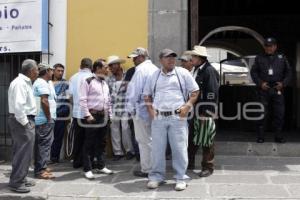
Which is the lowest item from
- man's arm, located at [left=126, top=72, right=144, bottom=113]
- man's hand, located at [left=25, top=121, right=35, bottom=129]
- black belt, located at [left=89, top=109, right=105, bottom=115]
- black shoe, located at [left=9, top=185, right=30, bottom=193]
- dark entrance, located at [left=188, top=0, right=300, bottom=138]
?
black shoe, located at [left=9, top=185, right=30, bottom=193]

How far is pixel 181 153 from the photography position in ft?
21.3

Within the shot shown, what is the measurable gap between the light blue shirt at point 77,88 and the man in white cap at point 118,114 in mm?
636

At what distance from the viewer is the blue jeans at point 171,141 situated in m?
6.48

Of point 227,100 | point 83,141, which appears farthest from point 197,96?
point 227,100

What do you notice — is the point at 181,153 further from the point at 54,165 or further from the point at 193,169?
the point at 54,165

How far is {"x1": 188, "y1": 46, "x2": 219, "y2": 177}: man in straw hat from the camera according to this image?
704 centimetres

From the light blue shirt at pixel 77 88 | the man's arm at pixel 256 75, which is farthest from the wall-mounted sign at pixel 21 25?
the man's arm at pixel 256 75

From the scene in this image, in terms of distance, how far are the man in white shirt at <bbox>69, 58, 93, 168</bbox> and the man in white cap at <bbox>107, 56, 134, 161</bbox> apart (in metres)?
0.58

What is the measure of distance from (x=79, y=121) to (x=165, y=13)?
2447 mm

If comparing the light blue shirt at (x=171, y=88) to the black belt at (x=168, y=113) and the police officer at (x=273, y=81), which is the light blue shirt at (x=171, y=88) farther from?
the police officer at (x=273, y=81)

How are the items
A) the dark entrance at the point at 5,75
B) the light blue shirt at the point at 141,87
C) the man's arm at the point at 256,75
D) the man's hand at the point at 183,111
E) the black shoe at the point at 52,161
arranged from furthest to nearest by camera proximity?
the dark entrance at the point at 5,75
the man's arm at the point at 256,75
the black shoe at the point at 52,161
the light blue shirt at the point at 141,87
the man's hand at the point at 183,111

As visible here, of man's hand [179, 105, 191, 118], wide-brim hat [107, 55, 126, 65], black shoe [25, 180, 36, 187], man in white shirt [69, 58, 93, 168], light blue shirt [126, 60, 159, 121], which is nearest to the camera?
man's hand [179, 105, 191, 118]

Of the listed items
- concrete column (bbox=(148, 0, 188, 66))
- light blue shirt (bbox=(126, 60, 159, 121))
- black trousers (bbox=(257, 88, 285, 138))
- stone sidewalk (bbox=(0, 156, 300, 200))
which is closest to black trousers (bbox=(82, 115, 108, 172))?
stone sidewalk (bbox=(0, 156, 300, 200))

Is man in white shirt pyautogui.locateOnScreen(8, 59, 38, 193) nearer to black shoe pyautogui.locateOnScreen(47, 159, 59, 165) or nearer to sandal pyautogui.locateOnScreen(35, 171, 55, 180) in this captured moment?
sandal pyautogui.locateOnScreen(35, 171, 55, 180)
